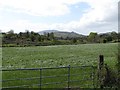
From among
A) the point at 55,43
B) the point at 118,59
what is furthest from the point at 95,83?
the point at 55,43

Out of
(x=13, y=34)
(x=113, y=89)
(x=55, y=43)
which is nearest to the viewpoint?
(x=113, y=89)

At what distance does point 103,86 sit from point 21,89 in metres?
3.58

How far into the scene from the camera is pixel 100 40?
111 m

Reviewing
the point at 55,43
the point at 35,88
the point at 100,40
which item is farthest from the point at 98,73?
the point at 100,40

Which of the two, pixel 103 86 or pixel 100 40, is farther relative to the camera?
pixel 100 40

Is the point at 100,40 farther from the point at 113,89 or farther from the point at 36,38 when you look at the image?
the point at 113,89

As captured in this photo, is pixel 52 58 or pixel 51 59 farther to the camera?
pixel 52 58

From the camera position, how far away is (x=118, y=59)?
12.5 meters

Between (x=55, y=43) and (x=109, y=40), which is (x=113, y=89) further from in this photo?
(x=109, y=40)

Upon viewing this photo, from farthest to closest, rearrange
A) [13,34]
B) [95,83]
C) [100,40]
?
[100,40] → [13,34] → [95,83]

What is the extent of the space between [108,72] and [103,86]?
0.62 meters

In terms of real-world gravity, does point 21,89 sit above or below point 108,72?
below

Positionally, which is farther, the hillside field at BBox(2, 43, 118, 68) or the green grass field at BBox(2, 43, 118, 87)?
the hillside field at BBox(2, 43, 118, 68)

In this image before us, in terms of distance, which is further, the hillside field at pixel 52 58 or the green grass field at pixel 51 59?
the hillside field at pixel 52 58
